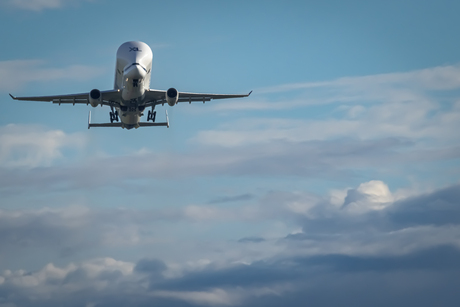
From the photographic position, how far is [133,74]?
85875 mm

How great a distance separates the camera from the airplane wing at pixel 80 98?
90750mm

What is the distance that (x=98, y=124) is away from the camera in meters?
94.6

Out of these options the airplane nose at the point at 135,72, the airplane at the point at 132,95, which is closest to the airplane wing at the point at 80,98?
the airplane at the point at 132,95

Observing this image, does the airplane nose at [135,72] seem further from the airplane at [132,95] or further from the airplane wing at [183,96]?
the airplane wing at [183,96]

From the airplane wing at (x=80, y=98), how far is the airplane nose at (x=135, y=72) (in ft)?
15.2

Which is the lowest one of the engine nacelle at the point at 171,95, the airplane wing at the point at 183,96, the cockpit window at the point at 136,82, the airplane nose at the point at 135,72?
the engine nacelle at the point at 171,95

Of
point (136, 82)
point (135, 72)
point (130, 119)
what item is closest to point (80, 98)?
point (130, 119)

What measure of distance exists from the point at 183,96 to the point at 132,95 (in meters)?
7.57

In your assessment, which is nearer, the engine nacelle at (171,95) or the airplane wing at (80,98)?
the engine nacelle at (171,95)

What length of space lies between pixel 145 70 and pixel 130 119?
8.39 meters

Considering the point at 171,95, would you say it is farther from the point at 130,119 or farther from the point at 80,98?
the point at 80,98

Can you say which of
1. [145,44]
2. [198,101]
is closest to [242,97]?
[198,101]

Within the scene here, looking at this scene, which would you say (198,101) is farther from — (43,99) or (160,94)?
(43,99)

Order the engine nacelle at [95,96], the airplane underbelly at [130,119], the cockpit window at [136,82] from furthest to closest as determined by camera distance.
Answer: the airplane underbelly at [130,119]
the engine nacelle at [95,96]
the cockpit window at [136,82]
